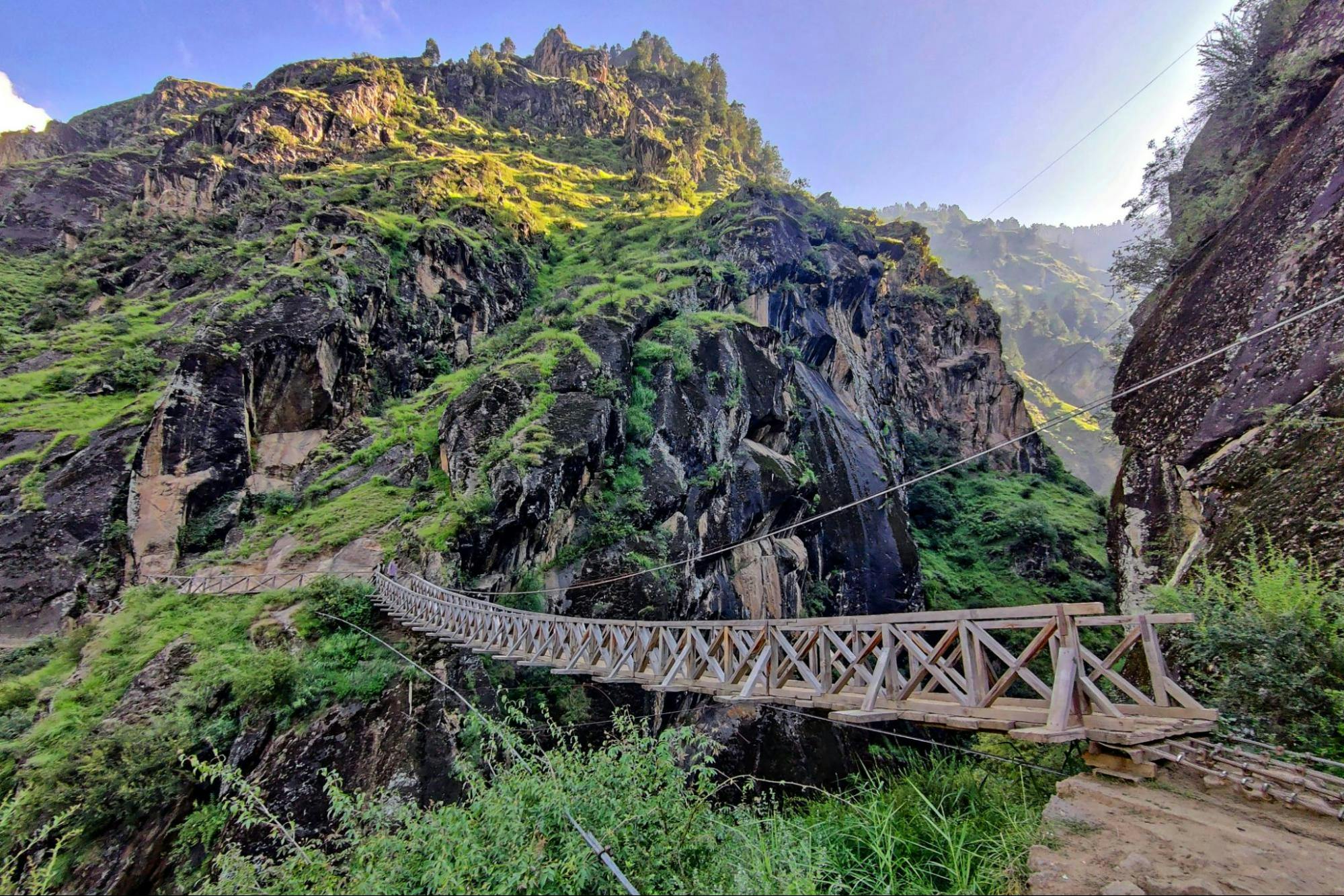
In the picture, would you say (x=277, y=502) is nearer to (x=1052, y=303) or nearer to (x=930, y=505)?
(x=930, y=505)

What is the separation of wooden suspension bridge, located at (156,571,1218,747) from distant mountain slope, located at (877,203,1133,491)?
1735 inches

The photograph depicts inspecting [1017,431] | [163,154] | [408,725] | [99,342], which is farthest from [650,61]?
[408,725]

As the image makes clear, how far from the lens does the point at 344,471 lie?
15805 mm

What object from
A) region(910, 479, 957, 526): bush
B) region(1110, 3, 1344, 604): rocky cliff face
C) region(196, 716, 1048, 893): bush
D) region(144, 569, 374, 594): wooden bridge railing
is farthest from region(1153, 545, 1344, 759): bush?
region(910, 479, 957, 526): bush

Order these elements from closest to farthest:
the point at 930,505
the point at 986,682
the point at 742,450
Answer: the point at 986,682 → the point at 742,450 → the point at 930,505

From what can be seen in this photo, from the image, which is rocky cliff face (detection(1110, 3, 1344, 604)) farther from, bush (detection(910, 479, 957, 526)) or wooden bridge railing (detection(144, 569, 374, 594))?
wooden bridge railing (detection(144, 569, 374, 594))

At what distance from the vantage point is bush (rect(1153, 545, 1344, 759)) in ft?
16.3

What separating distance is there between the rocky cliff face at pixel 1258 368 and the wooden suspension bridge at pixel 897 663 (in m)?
2.82

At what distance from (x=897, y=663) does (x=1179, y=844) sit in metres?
2.38

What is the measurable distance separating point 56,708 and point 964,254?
394 feet

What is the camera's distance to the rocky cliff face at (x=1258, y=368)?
725cm

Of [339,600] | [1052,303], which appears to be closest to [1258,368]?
[339,600]

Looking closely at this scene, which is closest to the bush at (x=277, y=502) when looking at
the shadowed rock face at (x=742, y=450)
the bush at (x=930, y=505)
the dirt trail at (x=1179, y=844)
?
the shadowed rock face at (x=742, y=450)

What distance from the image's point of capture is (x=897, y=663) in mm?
5391
